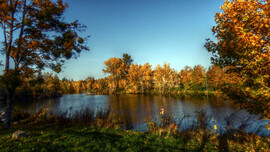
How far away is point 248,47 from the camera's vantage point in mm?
4352

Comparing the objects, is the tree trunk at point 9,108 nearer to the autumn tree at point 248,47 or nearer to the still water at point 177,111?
the still water at point 177,111

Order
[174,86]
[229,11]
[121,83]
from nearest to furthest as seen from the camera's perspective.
Answer: [229,11]
[174,86]
[121,83]

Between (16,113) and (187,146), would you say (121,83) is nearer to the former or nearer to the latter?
(16,113)

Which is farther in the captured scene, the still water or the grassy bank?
the still water

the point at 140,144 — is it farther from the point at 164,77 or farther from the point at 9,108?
the point at 164,77

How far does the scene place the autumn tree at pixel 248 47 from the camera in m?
4.21

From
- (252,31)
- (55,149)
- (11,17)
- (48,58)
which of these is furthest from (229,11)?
(11,17)

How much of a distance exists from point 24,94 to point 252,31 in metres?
50.8

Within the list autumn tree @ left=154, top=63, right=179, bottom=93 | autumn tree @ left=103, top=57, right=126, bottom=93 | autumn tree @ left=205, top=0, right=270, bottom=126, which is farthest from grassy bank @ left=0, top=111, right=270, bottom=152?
autumn tree @ left=103, top=57, right=126, bottom=93

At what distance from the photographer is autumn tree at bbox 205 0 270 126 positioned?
4.21 meters

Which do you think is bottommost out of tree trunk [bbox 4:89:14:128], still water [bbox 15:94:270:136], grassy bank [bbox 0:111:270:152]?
still water [bbox 15:94:270:136]

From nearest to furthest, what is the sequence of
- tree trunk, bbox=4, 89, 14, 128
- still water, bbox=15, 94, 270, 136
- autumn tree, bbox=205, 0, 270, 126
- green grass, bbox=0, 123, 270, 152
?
autumn tree, bbox=205, 0, 270, 126 → green grass, bbox=0, 123, 270, 152 → tree trunk, bbox=4, 89, 14, 128 → still water, bbox=15, 94, 270, 136

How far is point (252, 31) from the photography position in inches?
184

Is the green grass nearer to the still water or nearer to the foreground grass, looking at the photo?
the foreground grass
